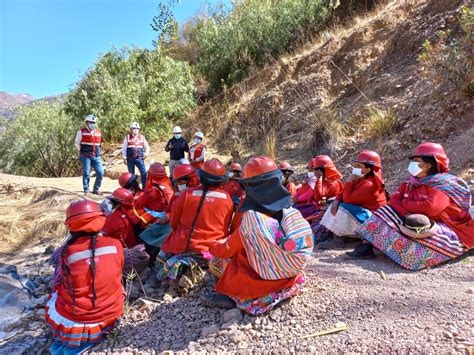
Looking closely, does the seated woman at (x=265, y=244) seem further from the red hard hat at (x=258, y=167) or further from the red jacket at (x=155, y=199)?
the red jacket at (x=155, y=199)

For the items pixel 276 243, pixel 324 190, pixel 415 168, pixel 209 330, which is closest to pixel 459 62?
pixel 324 190

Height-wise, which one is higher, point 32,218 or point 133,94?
point 133,94

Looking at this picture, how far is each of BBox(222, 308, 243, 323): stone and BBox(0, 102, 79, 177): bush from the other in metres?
14.8

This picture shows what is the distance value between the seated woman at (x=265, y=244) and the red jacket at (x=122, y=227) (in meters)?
1.65

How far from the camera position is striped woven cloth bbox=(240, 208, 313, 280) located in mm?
2379

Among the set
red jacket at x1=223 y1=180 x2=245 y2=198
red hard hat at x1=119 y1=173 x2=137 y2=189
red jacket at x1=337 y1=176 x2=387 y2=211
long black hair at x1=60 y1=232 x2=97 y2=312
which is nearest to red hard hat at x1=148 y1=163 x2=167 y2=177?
Result: red hard hat at x1=119 y1=173 x2=137 y2=189

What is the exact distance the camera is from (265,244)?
239 cm

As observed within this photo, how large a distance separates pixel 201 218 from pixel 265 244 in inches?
37.3

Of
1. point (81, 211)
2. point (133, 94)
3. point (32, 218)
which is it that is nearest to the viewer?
point (81, 211)

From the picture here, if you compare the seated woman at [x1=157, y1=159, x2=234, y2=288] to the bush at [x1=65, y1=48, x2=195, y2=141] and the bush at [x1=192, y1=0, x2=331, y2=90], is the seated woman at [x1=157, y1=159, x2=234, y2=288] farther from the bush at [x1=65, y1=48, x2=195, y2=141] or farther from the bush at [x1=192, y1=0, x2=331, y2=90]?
the bush at [x1=192, y1=0, x2=331, y2=90]

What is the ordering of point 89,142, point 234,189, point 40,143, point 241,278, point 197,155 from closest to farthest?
1. point 241,278
2. point 234,189
3. point 197,155
4. point 89,142
5. point 40,143

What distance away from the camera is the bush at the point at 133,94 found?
42.9ft

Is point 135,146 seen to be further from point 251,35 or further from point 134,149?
point 251,35

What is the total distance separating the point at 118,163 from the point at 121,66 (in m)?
3.76
